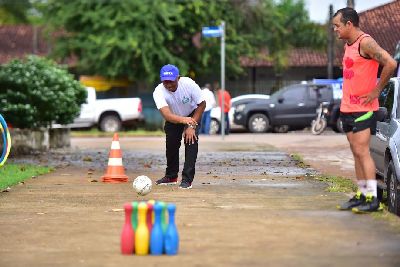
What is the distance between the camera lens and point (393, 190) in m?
11.4

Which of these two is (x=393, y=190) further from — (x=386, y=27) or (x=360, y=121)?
(x=386, y=27)

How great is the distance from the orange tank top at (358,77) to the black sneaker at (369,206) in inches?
→ 33.5

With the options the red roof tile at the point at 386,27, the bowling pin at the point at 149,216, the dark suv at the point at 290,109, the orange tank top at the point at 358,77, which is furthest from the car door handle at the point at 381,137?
the dark suv at the point at 290,109

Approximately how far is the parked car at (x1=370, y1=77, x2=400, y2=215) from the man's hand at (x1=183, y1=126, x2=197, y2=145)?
7.27ft

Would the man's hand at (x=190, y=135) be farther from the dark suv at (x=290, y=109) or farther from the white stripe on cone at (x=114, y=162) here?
the dark suv at (x=290, y=109)

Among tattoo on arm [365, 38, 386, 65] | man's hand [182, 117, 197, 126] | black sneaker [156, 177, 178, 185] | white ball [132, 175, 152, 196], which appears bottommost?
black sneaker [156, 177, 178, 185]

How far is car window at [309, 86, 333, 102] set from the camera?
37688mm

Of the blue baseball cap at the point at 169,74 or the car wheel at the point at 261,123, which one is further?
the car wheel at the point at 261,123

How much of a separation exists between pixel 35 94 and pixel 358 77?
13.8 meters

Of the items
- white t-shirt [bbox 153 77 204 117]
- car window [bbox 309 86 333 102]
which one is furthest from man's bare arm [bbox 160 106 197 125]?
car window [bbox 309 86 333 102]

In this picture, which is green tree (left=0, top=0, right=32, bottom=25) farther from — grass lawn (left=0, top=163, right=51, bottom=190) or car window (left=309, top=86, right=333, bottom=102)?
car window (left=309, top=86, right=333, bottom=102)

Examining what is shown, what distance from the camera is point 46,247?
830 cm

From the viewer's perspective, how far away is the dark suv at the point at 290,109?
3775cm

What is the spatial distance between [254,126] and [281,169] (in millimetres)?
21479
